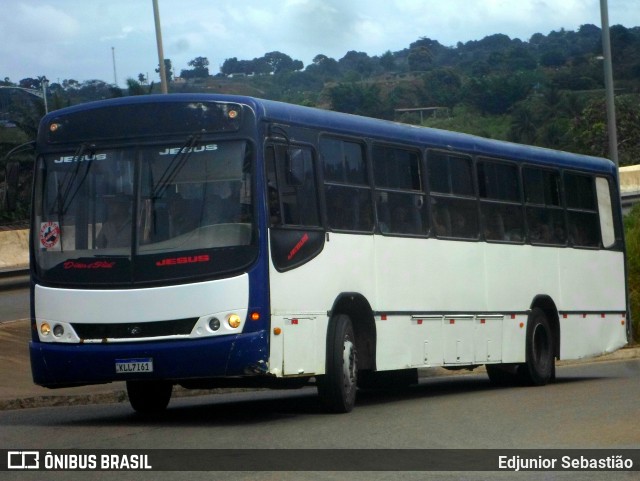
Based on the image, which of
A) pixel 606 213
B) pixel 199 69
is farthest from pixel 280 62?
pixel 606 213

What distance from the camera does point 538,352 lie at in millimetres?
19234

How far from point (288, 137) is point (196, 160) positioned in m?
0.99

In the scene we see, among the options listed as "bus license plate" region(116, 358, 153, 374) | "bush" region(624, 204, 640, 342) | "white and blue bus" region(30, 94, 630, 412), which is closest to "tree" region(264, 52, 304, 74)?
"bush" region(624, 204, 640, 342)

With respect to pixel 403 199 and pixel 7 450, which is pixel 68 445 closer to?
pixel 7 450

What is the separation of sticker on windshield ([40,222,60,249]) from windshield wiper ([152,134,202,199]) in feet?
3.44

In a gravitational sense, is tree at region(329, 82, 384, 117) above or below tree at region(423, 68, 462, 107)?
below

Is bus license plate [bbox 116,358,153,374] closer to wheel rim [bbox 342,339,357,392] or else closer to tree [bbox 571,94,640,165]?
wheel rim [bbox 342,339,357,392]

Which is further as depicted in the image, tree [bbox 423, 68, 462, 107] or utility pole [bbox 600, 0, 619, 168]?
tree [bbox 423, 68, 462, 107]

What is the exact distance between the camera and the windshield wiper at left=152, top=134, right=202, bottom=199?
1275 centimetres

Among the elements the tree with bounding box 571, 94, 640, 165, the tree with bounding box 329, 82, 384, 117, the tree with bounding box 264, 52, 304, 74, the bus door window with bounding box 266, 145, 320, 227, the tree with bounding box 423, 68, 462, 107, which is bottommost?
the bus door window with bounding box 266, 145, 320, 227

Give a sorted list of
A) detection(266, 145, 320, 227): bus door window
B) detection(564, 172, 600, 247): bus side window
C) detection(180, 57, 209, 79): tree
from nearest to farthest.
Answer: detection(266, 145, 320, 227): bus door window, detection(564, 172, 600, 247): bus side window, detection(180, 57, 209, 79): tree

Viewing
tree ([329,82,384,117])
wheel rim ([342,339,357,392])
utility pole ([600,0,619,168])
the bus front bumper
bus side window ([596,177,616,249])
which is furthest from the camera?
tree ([329,82,384,117])

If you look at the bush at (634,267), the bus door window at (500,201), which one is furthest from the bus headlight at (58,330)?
the bush at (634,267)

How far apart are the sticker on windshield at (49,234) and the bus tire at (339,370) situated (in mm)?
2743
